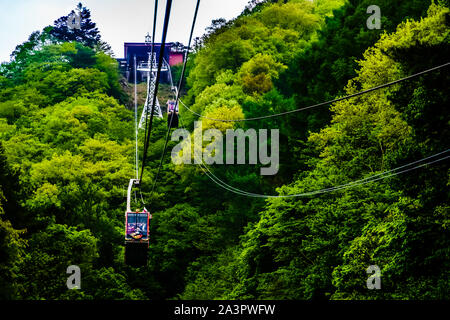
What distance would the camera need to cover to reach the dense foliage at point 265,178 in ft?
57.8

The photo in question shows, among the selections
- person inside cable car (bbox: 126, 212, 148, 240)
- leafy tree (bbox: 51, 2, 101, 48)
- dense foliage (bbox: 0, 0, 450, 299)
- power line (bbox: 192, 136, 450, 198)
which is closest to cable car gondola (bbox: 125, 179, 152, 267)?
person inside cable car (bbox: 126, 212, 148, 240)

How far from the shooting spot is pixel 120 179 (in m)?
45.8

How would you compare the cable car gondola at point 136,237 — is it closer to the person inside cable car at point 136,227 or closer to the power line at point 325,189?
the person inside cable car at point 136,227

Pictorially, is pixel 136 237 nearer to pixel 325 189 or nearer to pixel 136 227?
pixel 136 227

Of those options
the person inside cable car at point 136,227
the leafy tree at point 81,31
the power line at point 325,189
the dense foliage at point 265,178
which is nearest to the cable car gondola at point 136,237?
the person inside cable car at point 136,227

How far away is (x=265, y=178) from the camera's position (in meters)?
38.4

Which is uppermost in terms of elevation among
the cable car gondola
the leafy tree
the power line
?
the leafy tree

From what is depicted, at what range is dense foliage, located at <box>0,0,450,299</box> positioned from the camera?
17.6 meters

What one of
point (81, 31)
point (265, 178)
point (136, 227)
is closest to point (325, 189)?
point (136, 227)

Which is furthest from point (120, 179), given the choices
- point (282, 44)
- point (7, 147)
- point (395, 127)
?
point (395, 127)

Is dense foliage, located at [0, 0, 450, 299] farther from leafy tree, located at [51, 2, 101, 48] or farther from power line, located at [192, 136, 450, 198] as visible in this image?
leafy tree, located at [51, 2, 101, 48]

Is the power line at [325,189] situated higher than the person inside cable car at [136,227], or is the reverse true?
the power line at [325,189]
